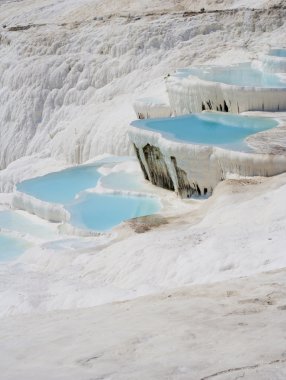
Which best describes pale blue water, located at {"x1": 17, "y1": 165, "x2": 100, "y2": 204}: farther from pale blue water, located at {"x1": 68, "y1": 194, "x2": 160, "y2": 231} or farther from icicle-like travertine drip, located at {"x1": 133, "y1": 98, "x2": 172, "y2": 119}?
icicle-like travertine drip, located at {"x1": 133, "y1": 98, "x2": 172, "y2": 119}

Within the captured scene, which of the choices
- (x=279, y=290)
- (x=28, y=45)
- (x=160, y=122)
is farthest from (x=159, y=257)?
(x=28, y=45)

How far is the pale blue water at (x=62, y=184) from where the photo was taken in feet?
40.4

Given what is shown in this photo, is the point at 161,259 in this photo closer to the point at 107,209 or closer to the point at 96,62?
the point at 107,209

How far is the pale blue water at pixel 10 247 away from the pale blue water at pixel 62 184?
1189 mm

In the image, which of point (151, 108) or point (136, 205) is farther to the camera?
point (151, 108)

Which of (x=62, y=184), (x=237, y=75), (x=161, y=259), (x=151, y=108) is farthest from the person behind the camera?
(x=237, y=75)

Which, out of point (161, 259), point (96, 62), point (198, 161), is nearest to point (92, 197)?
point (198, 161)

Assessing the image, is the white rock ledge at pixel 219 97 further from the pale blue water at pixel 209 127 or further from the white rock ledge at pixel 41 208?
the white rock ledge at pixel 41 208

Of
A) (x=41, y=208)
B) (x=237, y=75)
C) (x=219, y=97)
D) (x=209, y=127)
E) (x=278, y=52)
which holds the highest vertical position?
(x=219, y=97)

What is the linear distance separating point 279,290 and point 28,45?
2029 centimetres

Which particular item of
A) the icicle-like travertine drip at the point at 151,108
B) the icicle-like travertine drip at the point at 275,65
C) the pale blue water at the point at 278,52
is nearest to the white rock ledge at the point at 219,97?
the icicle-like travertine drip at the point at 151,108

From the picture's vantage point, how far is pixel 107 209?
10961mm

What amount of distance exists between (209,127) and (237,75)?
384 cm

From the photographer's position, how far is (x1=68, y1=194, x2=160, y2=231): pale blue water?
1035cm
